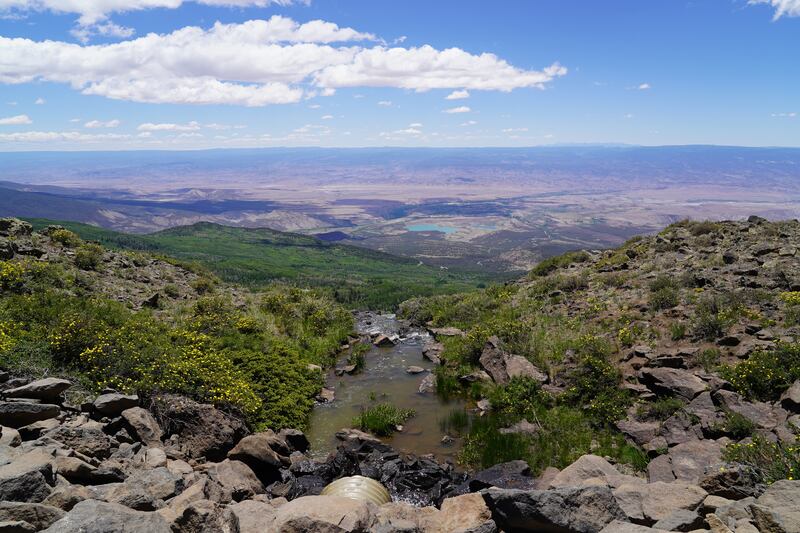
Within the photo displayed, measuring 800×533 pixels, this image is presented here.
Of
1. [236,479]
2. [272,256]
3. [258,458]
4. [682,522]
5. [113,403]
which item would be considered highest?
[682,522]

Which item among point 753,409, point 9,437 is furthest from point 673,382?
point 9,437

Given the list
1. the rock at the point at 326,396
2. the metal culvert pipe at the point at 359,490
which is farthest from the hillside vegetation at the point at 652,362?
the rock at the point at 326,396

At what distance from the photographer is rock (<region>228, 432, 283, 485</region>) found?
12.4 metres

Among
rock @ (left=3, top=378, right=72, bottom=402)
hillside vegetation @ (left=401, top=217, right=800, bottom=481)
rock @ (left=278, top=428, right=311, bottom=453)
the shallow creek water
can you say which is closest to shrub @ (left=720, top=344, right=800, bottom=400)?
hillside vegetation @ (left=401, top=217, right=800, bottom=481)

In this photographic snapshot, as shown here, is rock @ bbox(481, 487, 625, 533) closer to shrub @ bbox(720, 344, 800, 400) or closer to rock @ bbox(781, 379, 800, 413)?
rock @ bbox(781, 379, 800, 413)

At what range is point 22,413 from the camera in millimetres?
9812

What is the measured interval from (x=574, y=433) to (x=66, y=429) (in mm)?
13133

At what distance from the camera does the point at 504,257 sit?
540 feet

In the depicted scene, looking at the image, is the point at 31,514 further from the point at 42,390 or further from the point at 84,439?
the point at 42,390

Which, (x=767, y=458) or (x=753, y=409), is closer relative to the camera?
(x=767, y=458)

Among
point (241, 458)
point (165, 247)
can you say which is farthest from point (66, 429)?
point (165, 247)

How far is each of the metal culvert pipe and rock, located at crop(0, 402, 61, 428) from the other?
20.8 feet

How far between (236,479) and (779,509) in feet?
33.1

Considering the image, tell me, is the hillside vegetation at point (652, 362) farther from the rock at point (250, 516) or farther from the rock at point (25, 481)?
the rock at point (25, 481)
